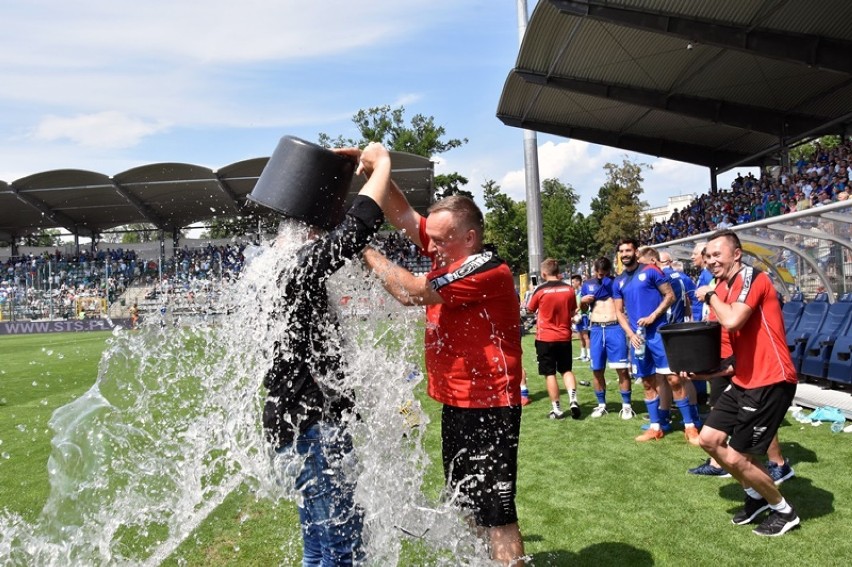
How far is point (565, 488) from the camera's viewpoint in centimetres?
581

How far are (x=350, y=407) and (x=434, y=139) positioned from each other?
2481 inches

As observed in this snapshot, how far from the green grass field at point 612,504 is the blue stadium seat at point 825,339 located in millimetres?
1701

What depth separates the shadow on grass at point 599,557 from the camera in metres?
4.27

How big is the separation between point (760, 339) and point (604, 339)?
4085mm

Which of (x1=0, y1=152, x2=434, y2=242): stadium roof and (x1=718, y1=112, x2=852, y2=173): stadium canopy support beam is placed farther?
(x1=0, y1=152, x2=434, y2=242): stadium roof

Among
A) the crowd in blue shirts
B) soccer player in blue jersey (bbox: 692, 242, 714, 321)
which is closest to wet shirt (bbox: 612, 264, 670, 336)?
soccer player in blue jersey (bbox: 692, 242, 714, 321)

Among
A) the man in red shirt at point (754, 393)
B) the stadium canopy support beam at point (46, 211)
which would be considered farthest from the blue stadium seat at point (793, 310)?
the stadium canopy support beam at point (46, 211)

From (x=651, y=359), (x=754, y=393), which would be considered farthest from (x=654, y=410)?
(x=754, y=393)

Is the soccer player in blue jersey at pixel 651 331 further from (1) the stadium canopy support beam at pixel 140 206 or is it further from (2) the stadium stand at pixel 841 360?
(1) the stadium canopy support beam at pixel 140 206

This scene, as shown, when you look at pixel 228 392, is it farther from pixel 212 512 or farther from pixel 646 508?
pixel 646 508

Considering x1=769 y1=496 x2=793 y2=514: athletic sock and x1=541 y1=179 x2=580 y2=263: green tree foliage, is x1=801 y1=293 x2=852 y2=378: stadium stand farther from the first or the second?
x1=541 y1=179 x2=580 y2=263: green tree foliage

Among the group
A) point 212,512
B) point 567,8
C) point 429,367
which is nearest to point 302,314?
point 429,367

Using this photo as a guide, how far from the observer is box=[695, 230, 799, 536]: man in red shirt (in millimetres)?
4531

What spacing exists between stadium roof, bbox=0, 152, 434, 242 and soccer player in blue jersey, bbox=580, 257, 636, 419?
772 inches
